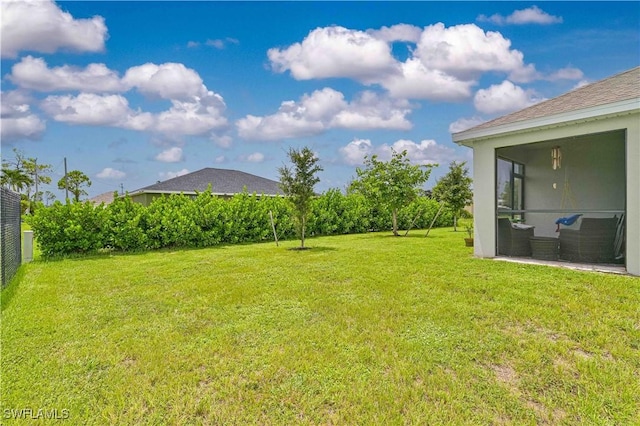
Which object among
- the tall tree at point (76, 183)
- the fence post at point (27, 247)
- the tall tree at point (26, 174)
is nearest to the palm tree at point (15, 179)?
the tall tree at point (26, 174)

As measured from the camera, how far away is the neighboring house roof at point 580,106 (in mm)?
6645

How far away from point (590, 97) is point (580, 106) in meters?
1.00

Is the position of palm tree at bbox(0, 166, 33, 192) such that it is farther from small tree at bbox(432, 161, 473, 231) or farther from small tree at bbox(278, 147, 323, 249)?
small tree at bbox(432, 161, 473, 231)

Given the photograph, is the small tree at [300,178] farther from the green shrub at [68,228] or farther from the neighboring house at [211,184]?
the neighboring house at [211,184]

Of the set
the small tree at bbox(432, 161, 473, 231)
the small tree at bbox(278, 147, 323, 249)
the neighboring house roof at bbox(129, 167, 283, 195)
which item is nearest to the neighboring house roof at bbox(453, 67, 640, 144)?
the small tree at bbox(278, 147, 323, 249)

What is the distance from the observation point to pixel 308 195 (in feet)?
38.9

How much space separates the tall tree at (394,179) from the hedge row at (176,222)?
1782 millimetres

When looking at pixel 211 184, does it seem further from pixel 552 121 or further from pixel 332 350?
pixel 332 350

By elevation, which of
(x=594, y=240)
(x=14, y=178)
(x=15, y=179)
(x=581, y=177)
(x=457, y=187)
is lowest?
(x=594, y=240)

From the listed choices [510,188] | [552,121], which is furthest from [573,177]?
[552,121]

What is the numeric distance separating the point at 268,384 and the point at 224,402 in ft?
1.36

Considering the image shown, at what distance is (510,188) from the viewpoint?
374 inches

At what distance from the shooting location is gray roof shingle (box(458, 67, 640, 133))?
22.8 feet

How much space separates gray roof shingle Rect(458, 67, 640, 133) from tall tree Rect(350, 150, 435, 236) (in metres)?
7.38
